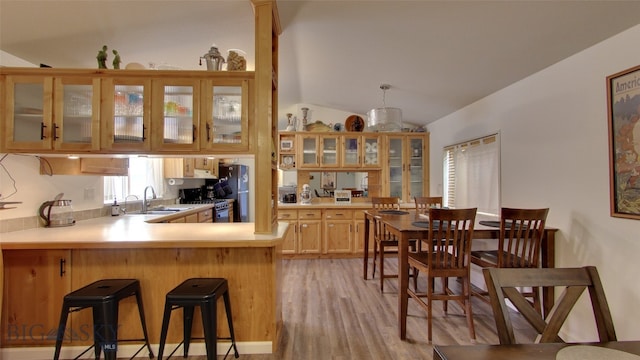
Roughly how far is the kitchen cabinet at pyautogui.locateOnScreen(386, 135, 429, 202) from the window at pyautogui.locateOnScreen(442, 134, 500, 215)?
2.06ft

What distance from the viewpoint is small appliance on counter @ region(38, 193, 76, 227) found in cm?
234

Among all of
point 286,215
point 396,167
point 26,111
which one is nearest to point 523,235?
point 396,167

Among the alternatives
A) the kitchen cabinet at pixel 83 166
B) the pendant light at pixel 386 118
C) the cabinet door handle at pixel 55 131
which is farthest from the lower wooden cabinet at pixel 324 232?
the cabinet door handle at pixel 55 131

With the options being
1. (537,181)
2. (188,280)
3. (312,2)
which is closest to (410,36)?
(312,2)

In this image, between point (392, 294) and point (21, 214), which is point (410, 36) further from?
point (21, 214)

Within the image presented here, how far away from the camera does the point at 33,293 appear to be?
1.96 meters

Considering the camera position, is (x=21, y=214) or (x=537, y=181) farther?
(x=537, y=181)

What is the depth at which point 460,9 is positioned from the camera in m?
1.91

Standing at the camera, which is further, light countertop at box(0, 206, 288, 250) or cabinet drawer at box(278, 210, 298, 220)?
cabinet drawer at box(278, 210, 298, 220)

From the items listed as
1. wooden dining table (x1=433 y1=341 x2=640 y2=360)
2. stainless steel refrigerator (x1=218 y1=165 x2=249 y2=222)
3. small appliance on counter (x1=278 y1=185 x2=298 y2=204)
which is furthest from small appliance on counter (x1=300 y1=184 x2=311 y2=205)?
wooden dining table (x1=433 y1=341 x2=640 y2=360)

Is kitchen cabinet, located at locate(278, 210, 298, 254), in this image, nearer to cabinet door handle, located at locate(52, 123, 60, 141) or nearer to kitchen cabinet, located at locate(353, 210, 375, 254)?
kitchen cabinet, located at locate(353, 210, 375, 254)

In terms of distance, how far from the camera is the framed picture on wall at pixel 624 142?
5.72 feet

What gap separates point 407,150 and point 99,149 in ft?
14.0

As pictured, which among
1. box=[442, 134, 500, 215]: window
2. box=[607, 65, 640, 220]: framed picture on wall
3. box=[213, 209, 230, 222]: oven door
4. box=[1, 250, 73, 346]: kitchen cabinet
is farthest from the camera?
box=[213, 209, 230, 222]: oven door
